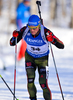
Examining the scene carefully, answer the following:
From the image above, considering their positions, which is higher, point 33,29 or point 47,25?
point 47,25

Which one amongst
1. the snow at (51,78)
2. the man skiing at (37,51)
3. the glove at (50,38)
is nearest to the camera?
the glove at (50,38)

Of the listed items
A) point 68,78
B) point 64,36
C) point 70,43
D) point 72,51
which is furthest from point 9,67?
point 64,36

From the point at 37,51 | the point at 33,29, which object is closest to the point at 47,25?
the point at 37,51

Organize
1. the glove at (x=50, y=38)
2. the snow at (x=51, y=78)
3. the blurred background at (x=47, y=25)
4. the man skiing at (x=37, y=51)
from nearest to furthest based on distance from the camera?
the glove at (x=50, y=38), the man skiing at (x=37, y=51), the snow at (x=51, y=78), the blurred background at (x=47, y=25)

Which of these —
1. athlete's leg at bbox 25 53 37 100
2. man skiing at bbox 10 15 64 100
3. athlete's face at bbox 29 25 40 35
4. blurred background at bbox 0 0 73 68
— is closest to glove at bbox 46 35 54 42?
man skiing at bbox 10 15 64 100

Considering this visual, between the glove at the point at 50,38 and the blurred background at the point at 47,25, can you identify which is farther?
the blurred background at the point at 47,25

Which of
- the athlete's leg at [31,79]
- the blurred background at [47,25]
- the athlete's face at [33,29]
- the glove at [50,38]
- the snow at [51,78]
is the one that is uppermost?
the blurred background at [47,25]

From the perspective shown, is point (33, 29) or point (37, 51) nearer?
point (33, 29)

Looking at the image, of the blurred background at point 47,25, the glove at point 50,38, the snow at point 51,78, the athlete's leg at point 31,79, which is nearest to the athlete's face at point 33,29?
the glove at point 50,38

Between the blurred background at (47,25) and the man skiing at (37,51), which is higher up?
the blurred background at (47,25)

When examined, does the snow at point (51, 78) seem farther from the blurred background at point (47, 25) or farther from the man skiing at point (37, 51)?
the blurred background at point (47, 25)

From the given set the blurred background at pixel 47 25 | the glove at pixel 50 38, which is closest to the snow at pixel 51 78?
the blurred background at pixel 47 25

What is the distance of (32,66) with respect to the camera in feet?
13.5

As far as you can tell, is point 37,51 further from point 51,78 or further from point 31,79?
point 51,78
